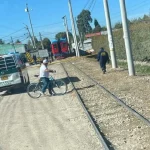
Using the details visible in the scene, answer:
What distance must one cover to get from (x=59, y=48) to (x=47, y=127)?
60846mm

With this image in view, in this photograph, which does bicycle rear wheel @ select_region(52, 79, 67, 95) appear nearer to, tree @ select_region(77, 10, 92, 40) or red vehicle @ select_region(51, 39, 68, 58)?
red vehicle @ select_region(51, 39, 68, 58)

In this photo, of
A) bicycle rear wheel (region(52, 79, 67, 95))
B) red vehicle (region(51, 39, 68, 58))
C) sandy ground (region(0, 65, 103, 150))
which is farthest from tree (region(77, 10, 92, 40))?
sandy ground (region(0, 65, 103, 150))

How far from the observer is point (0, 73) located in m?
20.7

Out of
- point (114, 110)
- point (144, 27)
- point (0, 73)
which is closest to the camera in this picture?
point (114, 110)

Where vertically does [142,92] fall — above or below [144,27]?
below

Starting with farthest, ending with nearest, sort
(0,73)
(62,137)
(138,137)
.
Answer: (0,73), (62,137), (138,137)

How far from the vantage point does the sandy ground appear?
359 inches

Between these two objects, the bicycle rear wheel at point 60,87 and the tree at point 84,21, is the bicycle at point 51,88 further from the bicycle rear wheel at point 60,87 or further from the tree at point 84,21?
the tree at point 84,21

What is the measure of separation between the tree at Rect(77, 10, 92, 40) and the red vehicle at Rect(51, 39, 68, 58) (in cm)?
5171

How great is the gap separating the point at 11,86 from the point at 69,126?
34.3 ft

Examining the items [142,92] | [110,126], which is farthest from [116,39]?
[110,126]

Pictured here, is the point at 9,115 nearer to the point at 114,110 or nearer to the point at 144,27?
the point at 114,110

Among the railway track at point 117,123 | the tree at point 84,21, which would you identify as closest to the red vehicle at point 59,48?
the tree at point 84,21

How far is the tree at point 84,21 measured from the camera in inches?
4921
